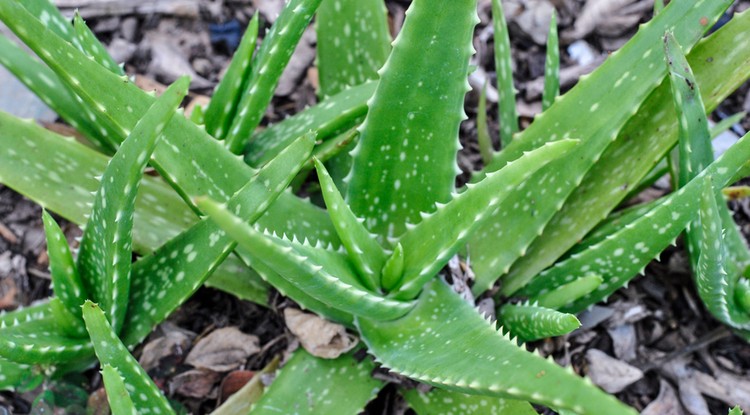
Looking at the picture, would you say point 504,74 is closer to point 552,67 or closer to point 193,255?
point 552,67

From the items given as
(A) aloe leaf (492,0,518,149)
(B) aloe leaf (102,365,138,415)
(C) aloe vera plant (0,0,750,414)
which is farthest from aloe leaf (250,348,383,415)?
(A) aloe leaf (492,0,518,149)

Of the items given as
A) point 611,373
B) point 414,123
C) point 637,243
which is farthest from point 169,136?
point 611,373

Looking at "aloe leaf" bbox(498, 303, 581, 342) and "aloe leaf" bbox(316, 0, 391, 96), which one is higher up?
"aloe leaf" bbox(316, 0, 391, 96)

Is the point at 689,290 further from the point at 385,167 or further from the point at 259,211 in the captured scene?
the point at 259,211

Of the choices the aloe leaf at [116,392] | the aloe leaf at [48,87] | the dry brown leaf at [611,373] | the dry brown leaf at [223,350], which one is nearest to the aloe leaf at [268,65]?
the aloe leaf at [48,87]

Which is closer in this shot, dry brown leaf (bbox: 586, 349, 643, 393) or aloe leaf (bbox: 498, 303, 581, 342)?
aloe leaf (bbox: 498, 303, 581, 342)

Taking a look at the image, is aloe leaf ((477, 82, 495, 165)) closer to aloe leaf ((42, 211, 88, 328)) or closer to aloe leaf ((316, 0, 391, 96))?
aloe leaf ((316, 0, 391, 96))

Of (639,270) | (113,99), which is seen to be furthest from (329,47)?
(639,270)
